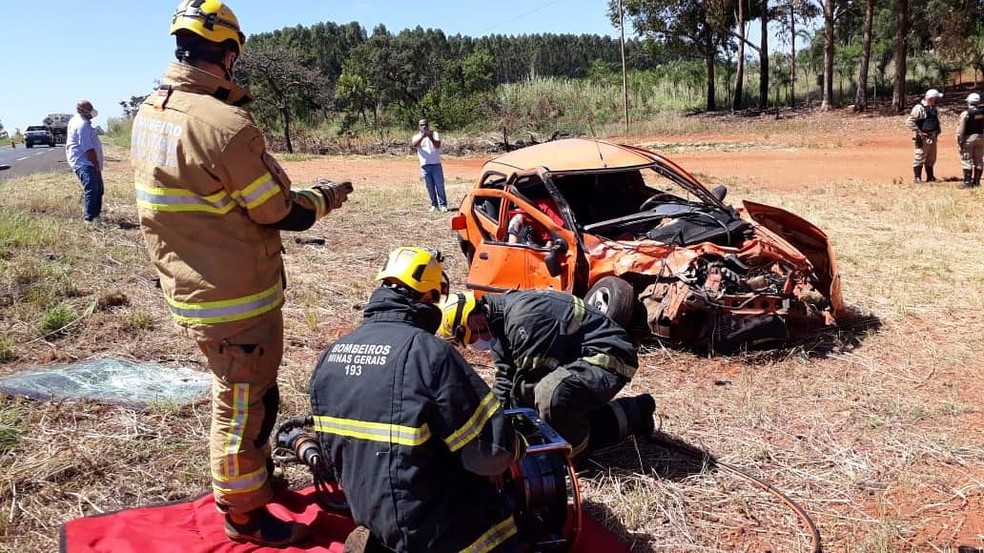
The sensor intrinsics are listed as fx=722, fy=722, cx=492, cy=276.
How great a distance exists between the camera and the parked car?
3947 centimetres

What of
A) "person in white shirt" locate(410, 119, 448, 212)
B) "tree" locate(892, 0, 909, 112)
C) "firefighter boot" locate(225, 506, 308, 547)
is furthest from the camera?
"tree" locate(892, 0, 909, 112)

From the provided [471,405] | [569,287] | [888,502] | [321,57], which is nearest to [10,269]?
[569,287]

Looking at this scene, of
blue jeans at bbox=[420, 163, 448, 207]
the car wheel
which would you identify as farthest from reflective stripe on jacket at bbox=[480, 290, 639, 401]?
blue jeans at bbox=[420, 163, 448, 207]

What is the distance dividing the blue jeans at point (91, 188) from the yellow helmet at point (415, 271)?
26.4 feet

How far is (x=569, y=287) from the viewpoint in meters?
5.55

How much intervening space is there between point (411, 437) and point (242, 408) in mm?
987

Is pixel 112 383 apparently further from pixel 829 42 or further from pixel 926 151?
pixel 829 42

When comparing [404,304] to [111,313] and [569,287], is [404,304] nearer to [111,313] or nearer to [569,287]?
[569,287]

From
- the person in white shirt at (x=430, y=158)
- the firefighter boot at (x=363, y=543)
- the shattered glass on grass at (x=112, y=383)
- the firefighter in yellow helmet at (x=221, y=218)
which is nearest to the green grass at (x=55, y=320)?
the shattered glass on grass at (x=112, y=383)

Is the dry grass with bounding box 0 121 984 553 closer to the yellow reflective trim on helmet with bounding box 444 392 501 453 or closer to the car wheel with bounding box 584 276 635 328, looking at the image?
the car wheel with bounding box 584 276 635 328

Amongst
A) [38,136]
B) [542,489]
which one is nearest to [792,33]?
[542,489]

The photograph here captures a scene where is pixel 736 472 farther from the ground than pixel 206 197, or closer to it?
closer to it

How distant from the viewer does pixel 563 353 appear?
12.6ft

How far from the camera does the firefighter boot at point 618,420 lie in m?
3.94
